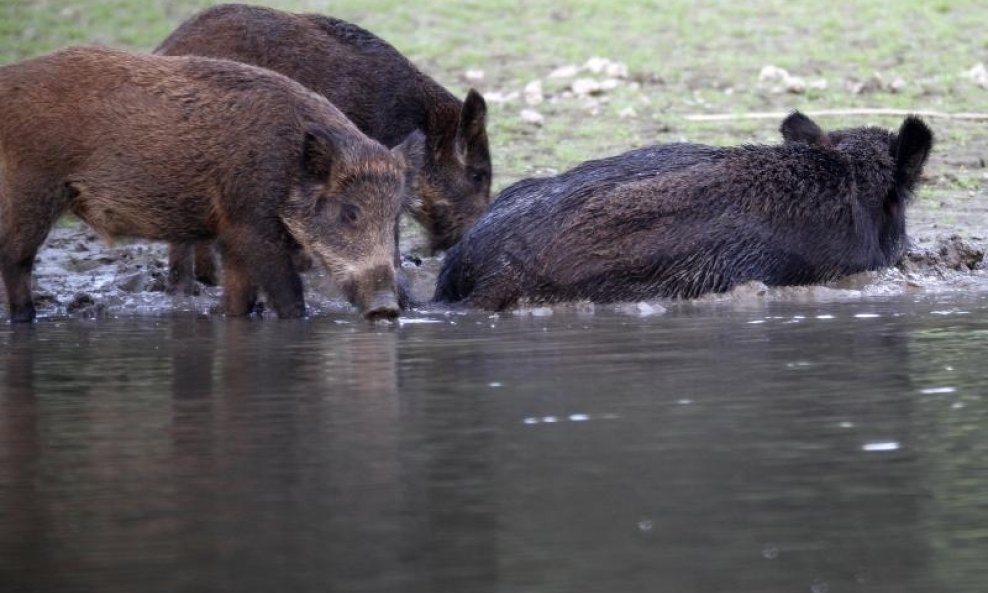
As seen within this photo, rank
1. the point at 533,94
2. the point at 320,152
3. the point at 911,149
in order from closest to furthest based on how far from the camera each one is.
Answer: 1. the point at 320,152
2. the point at 911,149
3. the point at 533,94

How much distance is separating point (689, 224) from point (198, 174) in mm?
2390

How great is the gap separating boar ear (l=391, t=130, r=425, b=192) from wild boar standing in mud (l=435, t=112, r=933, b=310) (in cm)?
46

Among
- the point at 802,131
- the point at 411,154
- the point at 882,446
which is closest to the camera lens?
the point at 882,446

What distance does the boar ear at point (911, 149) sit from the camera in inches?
352

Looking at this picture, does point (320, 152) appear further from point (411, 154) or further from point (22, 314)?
point (22, 314)

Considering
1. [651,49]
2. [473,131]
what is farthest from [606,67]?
[473,131]

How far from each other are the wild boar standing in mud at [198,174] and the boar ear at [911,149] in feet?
8.56

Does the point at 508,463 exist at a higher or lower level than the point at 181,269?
lower

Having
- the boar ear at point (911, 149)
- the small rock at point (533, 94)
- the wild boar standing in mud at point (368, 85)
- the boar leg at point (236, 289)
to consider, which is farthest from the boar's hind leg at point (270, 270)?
the small rock at point (533, 94)

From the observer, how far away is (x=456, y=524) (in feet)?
13.4

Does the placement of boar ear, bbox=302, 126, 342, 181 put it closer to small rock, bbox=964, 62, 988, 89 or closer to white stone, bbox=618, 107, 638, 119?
white stone, bbox=618, 107, 638, 119

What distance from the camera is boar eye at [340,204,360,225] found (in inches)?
336

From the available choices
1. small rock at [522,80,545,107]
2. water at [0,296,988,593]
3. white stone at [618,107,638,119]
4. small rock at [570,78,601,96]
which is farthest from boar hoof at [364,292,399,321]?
small rock at [570,78,601,96]

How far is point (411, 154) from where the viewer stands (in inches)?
350
